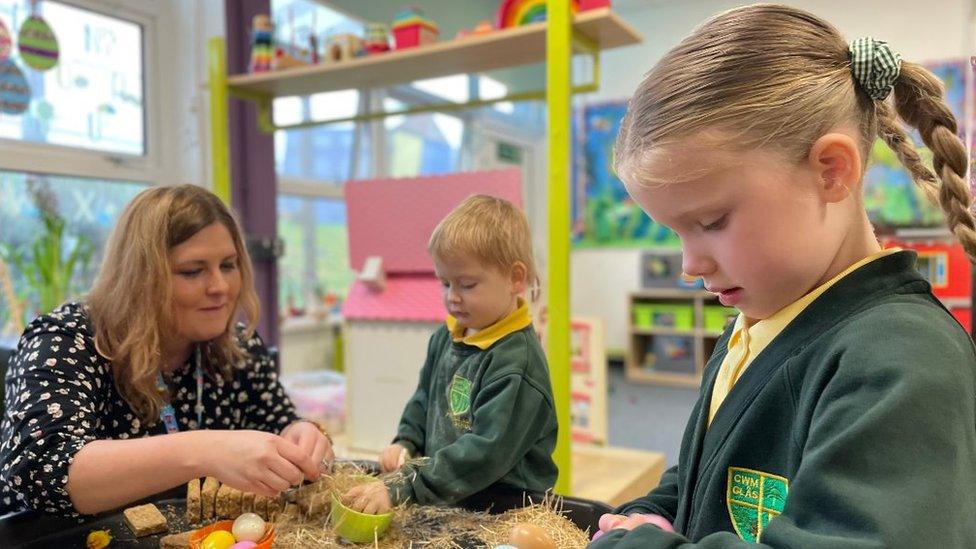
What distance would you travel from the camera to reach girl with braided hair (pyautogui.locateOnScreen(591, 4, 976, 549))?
0.45 meters

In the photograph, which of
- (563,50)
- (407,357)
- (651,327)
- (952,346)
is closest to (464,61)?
(563,50)

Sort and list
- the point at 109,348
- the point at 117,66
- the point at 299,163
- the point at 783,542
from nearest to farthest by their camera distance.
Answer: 1. the point at 783,542
2. the point at 109,348
3. the point at 117,66
4. the point at 299,163

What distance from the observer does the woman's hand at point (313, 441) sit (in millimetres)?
1090

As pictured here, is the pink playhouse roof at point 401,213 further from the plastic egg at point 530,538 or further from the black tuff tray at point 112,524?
the plastic egg at point 530,538

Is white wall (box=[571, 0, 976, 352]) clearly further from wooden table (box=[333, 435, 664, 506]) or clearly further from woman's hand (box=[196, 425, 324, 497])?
woman's hand (box=[196, 425, 324, 497])

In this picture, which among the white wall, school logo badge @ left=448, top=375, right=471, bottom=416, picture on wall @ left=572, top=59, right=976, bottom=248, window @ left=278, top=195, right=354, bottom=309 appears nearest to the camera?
school logo badge @ left=448, top=375, right=471, bottom=416

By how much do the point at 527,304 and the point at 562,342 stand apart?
391 millimetres

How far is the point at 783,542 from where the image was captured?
0.46 metres

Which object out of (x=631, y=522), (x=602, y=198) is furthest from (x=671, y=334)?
(x=631, y=522)

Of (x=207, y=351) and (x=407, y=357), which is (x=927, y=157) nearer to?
(x=207, y=351)

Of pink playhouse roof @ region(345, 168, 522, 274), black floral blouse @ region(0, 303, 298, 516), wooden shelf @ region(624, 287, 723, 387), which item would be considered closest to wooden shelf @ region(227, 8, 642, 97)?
pink playhouse roof @ region(345, 168, 522, 274)

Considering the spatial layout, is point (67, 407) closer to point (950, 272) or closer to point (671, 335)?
point (950, 272)

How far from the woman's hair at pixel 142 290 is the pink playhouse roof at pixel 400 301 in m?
0.84

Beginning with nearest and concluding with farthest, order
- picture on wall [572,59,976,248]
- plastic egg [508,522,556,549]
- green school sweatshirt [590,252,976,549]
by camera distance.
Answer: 1. green school sweatshirt [590,252,976,549]
2. plastic egg [508,522,556,549]
3. picture on wall [572,59,976,248]
